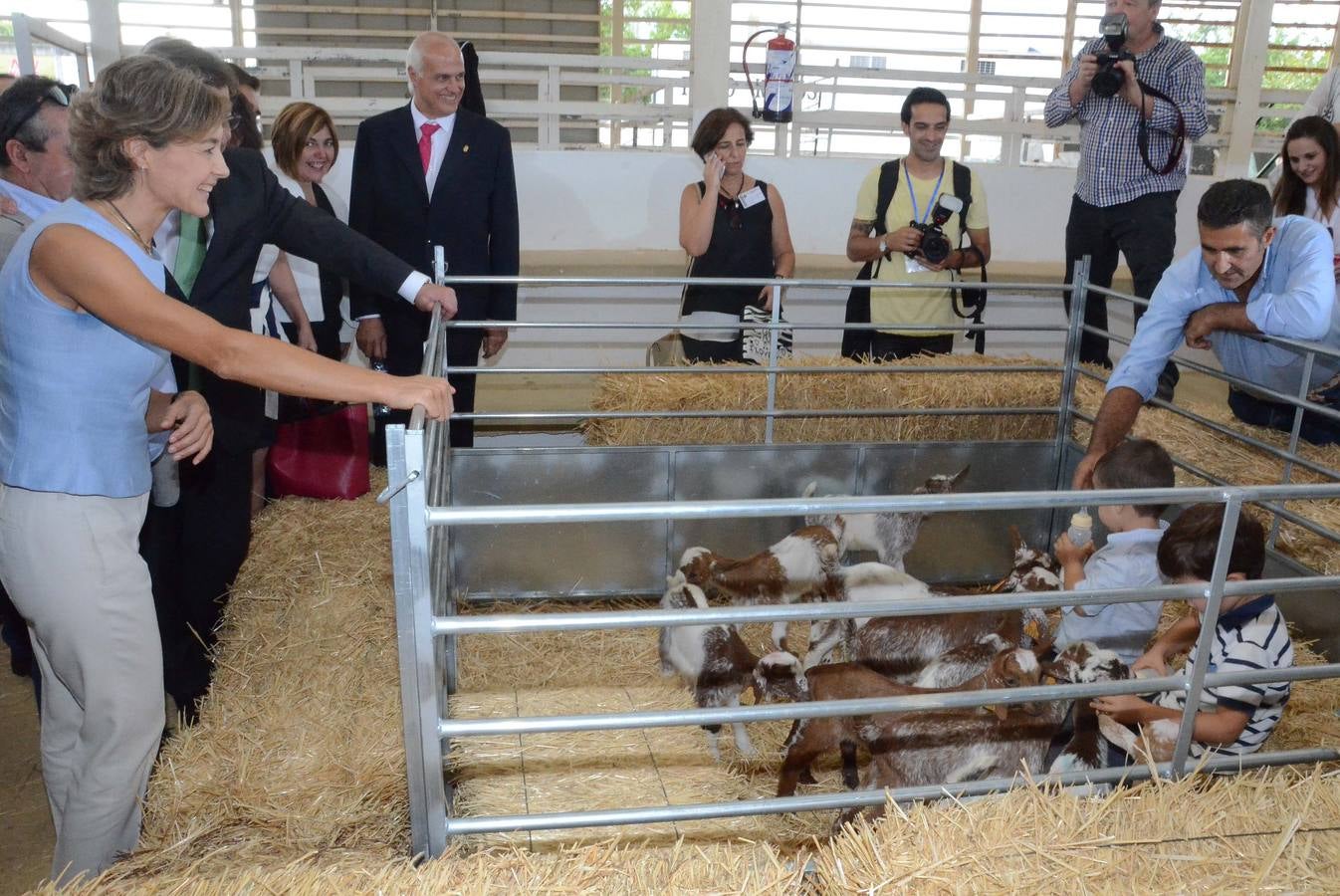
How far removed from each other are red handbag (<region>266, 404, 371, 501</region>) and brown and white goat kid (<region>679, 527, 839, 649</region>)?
5.20 feet

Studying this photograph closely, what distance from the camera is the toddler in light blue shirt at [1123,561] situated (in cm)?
285

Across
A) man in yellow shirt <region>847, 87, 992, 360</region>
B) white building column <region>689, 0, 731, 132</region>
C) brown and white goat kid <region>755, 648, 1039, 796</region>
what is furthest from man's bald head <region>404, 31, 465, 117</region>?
white building column <region>689, 0, 731, 132</region>

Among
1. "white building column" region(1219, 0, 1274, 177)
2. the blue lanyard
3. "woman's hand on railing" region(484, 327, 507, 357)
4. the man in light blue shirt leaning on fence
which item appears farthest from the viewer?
"white building column" region(1219, 0, 1274, 177)

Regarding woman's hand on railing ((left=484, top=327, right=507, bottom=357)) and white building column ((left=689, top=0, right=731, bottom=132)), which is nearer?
woman's hand on railing ((left=484, top=327, right=507, bottom=357))

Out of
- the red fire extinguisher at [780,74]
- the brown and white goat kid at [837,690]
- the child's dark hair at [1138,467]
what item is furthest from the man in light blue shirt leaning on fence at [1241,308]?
the red fire extinguisher at [780,74]

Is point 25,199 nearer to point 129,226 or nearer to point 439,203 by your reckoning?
point 129,226

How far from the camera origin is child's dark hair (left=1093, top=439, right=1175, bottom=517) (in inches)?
121

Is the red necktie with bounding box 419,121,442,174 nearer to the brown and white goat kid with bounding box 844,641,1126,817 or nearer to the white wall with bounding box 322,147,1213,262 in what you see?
the brown and white goat kid with bounding box 844,641,1126,817

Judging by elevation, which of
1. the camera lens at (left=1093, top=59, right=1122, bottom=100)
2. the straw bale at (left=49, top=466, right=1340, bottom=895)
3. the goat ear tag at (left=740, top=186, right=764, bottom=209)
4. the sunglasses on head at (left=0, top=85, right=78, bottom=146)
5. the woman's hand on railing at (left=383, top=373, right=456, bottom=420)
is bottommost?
the straw bale at (left=49, top=466, right=1340, bottom=895)

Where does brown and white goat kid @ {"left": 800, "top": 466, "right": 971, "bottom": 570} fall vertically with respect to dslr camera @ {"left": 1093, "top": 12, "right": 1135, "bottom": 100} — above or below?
below

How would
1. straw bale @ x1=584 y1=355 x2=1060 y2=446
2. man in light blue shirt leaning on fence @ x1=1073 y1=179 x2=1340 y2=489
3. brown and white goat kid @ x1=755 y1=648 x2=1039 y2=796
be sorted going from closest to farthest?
1. brown and white goat kid @ x1=755 y1=648 x2=1039 y2=796
2. man in light blue shirt leaning on fence @ x1=1073 y1=179 x2=1340 y2=489
3. straw bale @ x1=584 y1=355 x2=1060 y2=446

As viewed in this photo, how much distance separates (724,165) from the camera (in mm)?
4629

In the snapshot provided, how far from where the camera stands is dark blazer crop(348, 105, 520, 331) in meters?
4.40

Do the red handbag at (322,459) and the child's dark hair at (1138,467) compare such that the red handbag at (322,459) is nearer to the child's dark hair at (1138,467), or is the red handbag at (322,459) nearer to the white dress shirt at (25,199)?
the white dress shirt at (25,199)
